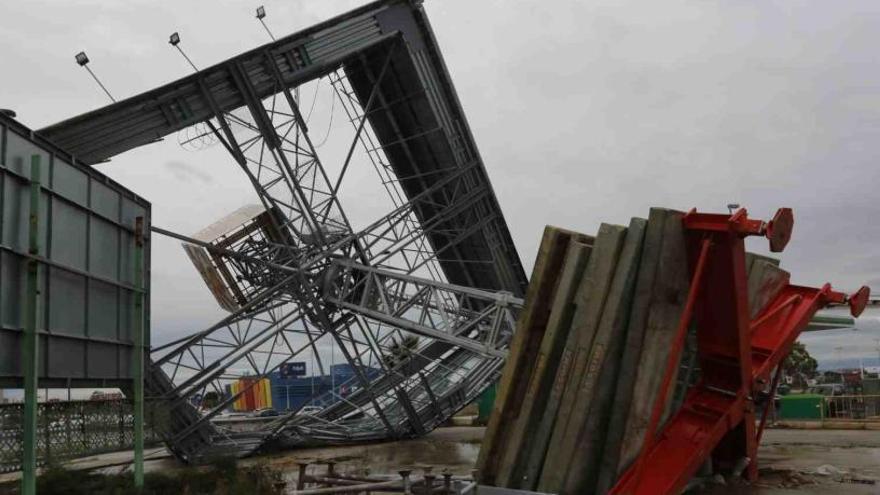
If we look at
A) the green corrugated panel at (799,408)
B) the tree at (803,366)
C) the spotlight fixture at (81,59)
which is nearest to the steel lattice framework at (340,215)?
the spotlight fixture at (81,59)

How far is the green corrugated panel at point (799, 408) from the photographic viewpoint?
104 ft

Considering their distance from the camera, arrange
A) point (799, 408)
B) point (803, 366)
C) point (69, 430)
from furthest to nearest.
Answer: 1. point (803, 366)
2. point (799, 408)
3. point (69, 430)

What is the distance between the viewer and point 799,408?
105ft

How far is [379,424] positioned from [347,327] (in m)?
5.26

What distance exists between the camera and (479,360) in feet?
78.2

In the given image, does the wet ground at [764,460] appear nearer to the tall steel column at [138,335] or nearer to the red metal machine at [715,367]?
the red metal machine at [715,367]

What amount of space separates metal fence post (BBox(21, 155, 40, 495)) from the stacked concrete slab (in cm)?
572

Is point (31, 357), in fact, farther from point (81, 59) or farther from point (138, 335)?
point (81, 59)

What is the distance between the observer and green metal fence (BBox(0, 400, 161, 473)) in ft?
29.8

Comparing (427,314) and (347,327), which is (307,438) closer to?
(347,327)

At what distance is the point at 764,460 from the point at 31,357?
15.0m

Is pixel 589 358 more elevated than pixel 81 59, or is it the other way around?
pixel 81 59

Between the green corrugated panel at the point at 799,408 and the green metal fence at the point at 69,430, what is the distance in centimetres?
2798

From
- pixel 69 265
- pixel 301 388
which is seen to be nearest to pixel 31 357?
pixel 69 265
